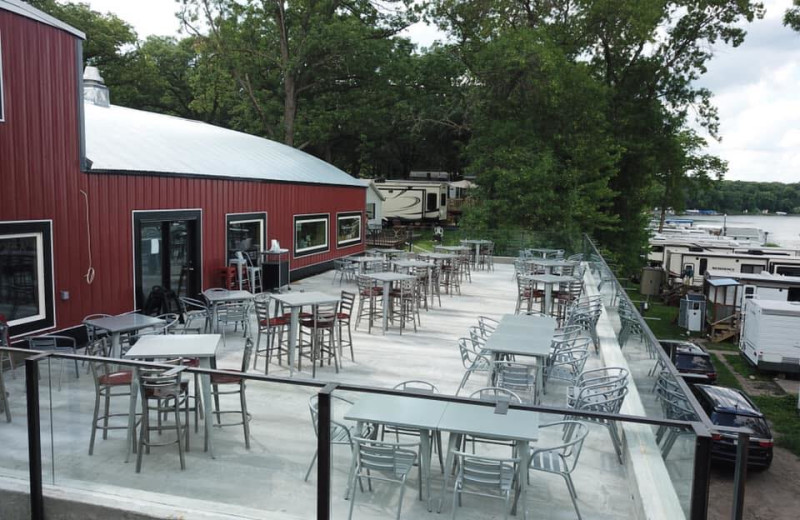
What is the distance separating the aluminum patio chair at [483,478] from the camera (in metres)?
4.46

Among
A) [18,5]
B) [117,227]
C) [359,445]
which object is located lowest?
[359,445]

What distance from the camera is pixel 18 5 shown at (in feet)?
27.9

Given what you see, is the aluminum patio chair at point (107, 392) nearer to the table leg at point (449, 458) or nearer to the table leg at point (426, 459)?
the table leg at point (426, 459)

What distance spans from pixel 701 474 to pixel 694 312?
26437mm

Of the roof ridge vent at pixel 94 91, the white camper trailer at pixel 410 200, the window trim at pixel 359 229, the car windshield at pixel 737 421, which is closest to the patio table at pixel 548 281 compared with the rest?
the car windshield at pixel 737 421

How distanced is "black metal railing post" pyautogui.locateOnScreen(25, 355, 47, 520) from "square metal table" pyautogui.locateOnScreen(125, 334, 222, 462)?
660 mm

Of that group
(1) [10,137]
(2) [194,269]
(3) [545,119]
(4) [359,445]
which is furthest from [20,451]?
(3) [545,119]

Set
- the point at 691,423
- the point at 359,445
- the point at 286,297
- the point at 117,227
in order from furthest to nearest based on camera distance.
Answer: the point at 117,227 < the point at 286,297 < the point at 359,445 < the point at 691,423

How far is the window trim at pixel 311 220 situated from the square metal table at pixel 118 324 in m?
9.01

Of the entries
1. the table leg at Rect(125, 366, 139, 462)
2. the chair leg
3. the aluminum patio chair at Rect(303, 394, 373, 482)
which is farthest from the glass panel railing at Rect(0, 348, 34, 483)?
the aluminum patio chair at Rect(303, 394, 373, 482)

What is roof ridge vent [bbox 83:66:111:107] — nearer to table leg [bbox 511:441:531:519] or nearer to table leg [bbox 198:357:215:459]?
table leg [bbox 198:357:215:459]

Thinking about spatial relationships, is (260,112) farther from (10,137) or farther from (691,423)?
(691,423)

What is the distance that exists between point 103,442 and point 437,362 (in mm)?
5416

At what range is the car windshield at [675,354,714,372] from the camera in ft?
56.9
